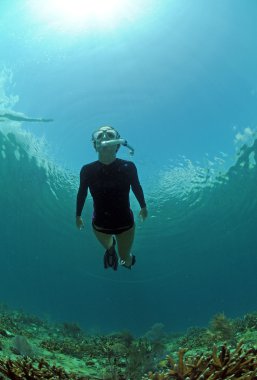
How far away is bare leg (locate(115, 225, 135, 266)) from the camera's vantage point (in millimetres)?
7961

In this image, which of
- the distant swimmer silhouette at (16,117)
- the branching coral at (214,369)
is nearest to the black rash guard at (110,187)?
the branching coral at (214,369)

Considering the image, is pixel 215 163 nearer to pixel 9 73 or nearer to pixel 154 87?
pixel 154 87

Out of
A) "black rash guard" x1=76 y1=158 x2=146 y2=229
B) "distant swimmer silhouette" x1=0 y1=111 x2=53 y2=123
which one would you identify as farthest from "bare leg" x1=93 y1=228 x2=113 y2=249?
"distant swimmer silhouette" x1=0 y1=111 x2=53 y2=123

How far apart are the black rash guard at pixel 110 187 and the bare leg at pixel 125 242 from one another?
39 centimetres

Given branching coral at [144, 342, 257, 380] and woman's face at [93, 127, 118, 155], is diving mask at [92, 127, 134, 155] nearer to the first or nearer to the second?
woman's face at [93, 127, 118, 155]

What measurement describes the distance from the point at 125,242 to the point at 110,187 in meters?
1.65

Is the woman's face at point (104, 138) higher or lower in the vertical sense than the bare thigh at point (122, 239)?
higher

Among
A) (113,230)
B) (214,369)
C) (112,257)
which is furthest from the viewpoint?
(112,257)

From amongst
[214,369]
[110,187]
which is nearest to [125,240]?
[110,187]

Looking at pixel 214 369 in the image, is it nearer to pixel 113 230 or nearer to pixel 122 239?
pixel 113 230

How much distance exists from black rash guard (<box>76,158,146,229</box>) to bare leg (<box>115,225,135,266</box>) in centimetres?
39

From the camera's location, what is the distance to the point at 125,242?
26.8 ft

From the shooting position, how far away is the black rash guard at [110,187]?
24.2 ft

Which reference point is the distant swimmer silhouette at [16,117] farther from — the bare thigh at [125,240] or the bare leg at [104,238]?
the bare thigh at [125,240]
